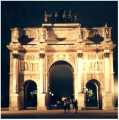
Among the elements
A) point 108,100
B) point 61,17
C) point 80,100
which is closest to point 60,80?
point 80,100

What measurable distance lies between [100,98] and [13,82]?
759 centimetres

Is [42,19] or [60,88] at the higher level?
[42,19]

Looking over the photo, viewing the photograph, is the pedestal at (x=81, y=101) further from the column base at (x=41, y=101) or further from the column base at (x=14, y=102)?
the column base at (x=14, y=102)

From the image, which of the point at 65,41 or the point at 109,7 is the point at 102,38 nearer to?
the point at 65,41

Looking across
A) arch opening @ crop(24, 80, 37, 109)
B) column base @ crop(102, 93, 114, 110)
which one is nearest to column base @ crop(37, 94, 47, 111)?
arch opening @ crop(24, 80, 37, 109)

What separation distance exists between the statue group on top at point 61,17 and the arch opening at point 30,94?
19.1 ft

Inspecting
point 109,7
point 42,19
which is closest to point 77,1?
point 109,7

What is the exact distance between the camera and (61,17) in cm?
4241

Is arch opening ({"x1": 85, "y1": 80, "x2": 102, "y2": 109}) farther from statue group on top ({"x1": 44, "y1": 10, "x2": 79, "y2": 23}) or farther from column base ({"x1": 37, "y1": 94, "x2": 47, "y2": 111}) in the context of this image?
statue group on top ({"x1": 44, "y1": 10, "x2": 79, "y2": 23})

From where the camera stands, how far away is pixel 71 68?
144ft

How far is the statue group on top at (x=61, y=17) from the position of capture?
136 ft

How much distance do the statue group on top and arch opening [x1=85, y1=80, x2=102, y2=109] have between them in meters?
5.72

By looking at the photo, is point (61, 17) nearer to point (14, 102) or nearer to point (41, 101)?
point (41, 101)

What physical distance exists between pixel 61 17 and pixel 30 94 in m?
7.31
